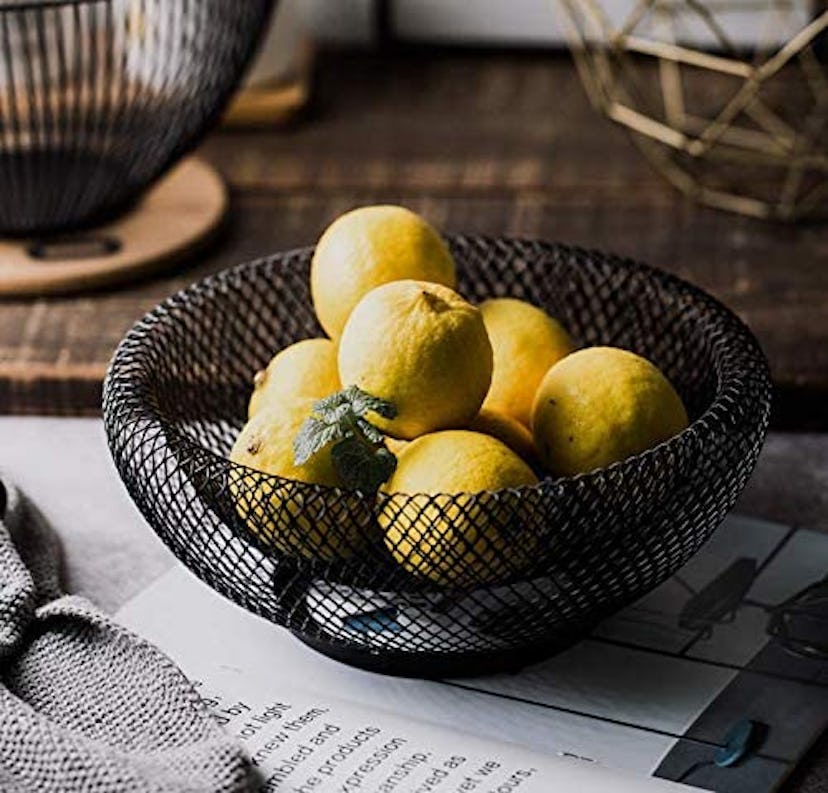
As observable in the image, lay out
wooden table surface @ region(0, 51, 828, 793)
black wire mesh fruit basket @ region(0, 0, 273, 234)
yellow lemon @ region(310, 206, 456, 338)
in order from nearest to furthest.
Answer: yellow lemon @ region(310, 206, 456, 338), wooden table surface @ region(0, 51, 828, 793), black wire mesh fruit basket @ region(0, 0, 273, 234)

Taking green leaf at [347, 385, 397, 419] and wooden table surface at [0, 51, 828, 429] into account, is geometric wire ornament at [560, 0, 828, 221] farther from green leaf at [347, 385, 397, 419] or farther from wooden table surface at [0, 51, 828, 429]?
green leaf at [347, 385, 397, 419]

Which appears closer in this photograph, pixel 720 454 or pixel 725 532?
pixel 720 454

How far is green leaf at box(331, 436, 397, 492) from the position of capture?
2.06ft

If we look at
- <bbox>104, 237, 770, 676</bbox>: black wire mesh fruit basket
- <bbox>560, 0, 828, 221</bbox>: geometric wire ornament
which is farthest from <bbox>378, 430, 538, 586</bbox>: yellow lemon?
<bbox>560, 0, 828, 221</bbox>: geometric wire ornament

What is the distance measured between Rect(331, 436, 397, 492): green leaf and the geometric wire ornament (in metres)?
0.46

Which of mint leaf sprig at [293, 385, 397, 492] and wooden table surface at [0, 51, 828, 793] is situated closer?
mint leaf sprig at [293, 385, 397, 492]

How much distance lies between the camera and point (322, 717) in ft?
2.18

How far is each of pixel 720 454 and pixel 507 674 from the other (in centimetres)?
13

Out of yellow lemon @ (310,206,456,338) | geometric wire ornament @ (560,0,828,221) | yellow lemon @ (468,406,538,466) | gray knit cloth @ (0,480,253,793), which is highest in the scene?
yellow lemon @ (310,206,456,338)

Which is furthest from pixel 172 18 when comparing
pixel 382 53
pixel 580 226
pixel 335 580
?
pixel 335 580

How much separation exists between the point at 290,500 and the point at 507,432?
110mm

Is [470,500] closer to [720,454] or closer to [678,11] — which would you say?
[720,454]

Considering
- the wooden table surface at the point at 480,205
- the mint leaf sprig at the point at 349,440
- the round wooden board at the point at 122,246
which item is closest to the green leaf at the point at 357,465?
the mint leaf sprig at the point at 349,440

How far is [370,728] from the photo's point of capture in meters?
0.66
